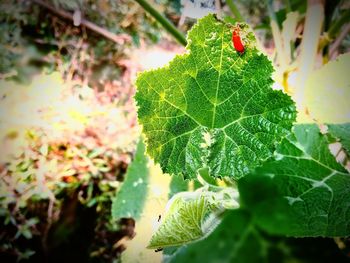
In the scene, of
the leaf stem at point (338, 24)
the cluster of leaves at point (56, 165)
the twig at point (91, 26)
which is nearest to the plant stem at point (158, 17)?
the leaf stem at point (338, 24)

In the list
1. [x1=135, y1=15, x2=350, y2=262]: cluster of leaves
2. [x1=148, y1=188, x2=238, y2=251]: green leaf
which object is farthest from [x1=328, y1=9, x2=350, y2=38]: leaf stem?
[x1=148, y1=188, x2=238, y2=251]: green leaf

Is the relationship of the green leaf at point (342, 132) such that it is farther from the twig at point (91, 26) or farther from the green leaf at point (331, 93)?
the twig at point (91, 26)

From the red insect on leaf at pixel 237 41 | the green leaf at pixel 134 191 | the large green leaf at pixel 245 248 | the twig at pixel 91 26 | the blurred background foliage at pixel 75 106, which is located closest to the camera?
the large green leaf at pixel 245 248

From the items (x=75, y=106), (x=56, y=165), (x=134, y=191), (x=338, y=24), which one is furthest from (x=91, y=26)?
(x=338, y=24)

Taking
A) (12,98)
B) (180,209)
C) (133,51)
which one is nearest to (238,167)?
(180,209)

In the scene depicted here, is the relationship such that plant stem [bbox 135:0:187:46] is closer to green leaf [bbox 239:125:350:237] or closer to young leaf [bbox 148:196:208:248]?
green leaf [bbox 239:125:350:237]

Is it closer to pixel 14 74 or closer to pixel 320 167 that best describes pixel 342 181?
pixel 320 167
